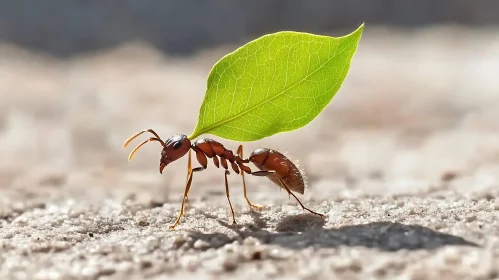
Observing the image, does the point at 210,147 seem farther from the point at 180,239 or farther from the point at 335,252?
the point at 335,252

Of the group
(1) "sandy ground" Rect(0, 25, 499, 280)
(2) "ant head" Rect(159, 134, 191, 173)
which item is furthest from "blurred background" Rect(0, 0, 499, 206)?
(2) "ant head" Rect(159, 134, 191, 173)

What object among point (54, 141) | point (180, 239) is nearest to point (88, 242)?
point (180, 239)

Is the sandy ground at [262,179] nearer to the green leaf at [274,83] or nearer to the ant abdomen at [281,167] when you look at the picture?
the ant abdomen at [281,167]

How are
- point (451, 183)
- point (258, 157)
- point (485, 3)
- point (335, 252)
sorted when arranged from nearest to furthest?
point (335, 252) → point (258, 157) → point (451, 183) → point (485, 3)

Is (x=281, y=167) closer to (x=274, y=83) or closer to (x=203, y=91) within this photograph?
(x=274, y=83)

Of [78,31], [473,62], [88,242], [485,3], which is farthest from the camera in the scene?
[485,3]
